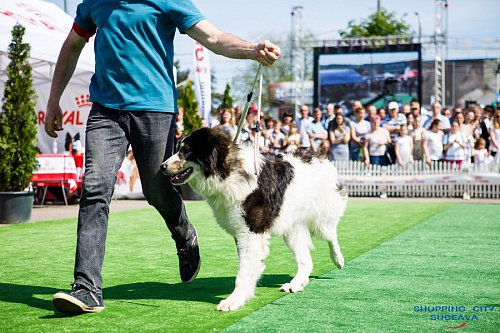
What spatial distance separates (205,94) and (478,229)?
999 cm

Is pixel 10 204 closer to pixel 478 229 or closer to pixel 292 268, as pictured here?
pixel 292 268

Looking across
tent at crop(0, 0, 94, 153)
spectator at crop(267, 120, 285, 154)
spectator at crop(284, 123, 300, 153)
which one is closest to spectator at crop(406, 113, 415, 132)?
spectator at crop(284, 123, 300, 153)

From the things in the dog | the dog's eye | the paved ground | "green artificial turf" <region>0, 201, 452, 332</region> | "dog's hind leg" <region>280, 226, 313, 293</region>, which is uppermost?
A: the dog's eye

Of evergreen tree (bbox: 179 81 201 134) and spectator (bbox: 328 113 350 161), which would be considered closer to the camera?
spectator (bbox: 328 113 350 161)

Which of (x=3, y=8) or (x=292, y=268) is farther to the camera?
(x=3, y=8)

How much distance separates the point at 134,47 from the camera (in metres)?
4.54

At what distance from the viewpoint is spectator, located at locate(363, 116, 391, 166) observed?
17375 millimetres

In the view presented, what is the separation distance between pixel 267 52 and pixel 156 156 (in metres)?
1.17

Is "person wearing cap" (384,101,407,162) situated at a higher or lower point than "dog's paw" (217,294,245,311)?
higher

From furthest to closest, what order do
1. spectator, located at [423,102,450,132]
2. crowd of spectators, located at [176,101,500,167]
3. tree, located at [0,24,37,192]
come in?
spectator, located at [423,102,450,132]
crowd of spectators, located at [176,101,500,167]
tree, located at [0,24,37,192]

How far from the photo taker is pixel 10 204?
10.6m

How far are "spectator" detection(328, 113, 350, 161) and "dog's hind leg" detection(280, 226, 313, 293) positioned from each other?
38.4 ft

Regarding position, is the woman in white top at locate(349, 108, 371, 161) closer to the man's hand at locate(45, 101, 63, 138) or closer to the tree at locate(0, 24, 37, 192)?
the tree at locate(0, 24, 37, 192)

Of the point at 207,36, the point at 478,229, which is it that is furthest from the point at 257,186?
the point at 478,229
